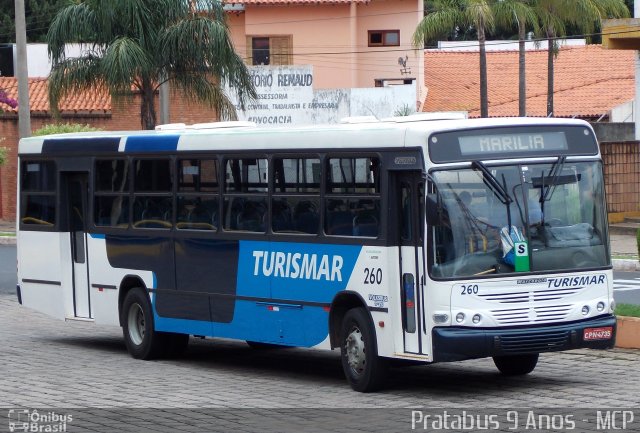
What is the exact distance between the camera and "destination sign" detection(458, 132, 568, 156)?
1186cm

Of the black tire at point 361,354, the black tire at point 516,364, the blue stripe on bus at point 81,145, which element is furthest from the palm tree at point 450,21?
the black tire at point 361,354

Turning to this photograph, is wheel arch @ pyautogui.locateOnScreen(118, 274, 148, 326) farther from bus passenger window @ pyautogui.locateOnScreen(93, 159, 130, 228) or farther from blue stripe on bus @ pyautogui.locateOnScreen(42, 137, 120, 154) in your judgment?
blue stripe on bus @ pyautogui.locateOnScreen(42, 137, 120, 154)

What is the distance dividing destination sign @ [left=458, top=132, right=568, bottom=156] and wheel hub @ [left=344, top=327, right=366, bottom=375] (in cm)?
203

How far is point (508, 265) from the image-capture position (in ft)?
38.2

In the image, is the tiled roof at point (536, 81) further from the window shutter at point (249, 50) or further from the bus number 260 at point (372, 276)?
the bus number 260 at point (372, 276)

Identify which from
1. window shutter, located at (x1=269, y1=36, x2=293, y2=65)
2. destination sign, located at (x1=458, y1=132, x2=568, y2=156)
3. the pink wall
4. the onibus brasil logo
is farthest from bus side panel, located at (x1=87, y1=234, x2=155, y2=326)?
window shutter, located at (x1=269, y1=36, x2=293, y2=65)

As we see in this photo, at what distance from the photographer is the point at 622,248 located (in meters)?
29.4

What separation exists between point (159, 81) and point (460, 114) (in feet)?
65.6

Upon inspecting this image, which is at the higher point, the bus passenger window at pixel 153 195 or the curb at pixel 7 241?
the bus passenger window at pixel 153 195

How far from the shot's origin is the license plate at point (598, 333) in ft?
38.8

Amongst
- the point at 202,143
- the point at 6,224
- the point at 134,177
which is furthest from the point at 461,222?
the point at 6,224

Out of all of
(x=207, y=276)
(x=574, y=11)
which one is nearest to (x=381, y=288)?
(x=207, y=276)

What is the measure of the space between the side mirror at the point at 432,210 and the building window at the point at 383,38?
46.4 meters

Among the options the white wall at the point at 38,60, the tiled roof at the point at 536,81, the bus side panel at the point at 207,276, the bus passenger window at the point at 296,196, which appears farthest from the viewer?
the tiled roof at the point at 536,81
